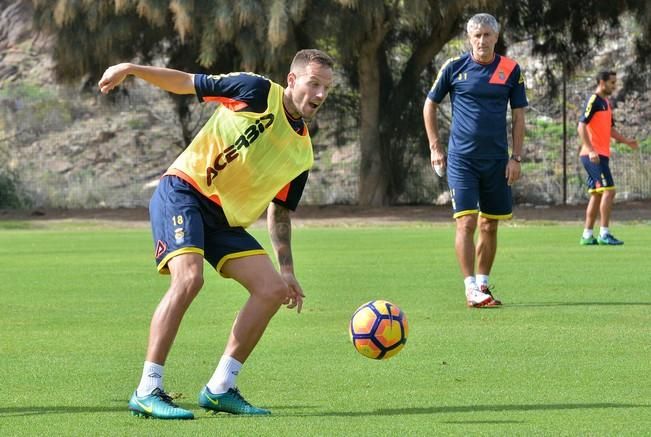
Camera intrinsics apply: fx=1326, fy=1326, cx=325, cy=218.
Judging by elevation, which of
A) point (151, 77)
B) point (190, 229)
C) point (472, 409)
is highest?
point (151, 77)

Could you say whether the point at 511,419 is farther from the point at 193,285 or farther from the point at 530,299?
the point at 530,299

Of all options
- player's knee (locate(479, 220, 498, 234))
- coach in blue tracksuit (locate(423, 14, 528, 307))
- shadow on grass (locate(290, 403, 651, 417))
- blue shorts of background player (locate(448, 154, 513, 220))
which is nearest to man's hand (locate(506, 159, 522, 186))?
coach in blue tracksuit (locate(423, 14, 528, 307))

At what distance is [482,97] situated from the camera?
39.5 ft

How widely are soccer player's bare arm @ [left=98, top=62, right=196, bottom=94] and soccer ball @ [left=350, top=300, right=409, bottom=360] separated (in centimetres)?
163

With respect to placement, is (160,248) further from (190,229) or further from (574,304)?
(574,304)

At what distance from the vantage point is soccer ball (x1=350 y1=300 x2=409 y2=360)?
24.6 feet

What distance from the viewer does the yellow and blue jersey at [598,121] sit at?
63.2ft

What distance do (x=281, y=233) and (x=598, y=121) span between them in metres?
12.6

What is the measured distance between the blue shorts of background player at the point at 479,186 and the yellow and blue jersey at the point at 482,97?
83mm

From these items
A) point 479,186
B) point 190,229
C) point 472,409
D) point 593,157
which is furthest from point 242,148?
point 593,157

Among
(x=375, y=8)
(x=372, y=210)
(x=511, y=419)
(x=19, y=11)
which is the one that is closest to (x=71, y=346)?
(x=511, y=419)

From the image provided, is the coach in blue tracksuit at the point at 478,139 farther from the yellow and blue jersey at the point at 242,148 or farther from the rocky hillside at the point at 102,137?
the rocky hillside at the point at 102,137

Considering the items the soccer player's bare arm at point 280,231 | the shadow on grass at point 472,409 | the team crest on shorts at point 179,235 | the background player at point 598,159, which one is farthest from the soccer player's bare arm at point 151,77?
the background player at point 598,159

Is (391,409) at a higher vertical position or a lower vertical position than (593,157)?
lower
